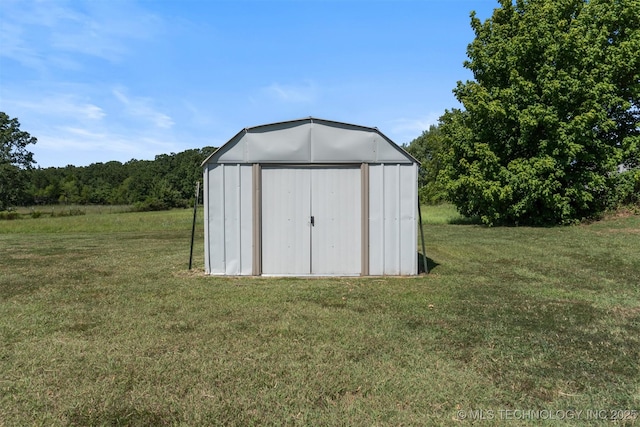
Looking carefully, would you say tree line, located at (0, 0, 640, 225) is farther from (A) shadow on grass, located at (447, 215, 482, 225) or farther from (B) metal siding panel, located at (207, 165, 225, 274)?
(B) metal siding panel, located at (207, 165, 225, 274)

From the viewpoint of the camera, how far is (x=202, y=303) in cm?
631

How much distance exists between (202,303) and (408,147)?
6351cm

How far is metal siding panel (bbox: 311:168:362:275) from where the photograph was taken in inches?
332

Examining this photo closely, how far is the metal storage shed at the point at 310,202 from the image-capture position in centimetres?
831

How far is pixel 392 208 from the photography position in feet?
27.4

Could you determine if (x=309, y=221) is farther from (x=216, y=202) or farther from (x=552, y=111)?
(x=552, y=111)

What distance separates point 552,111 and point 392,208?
15105mm

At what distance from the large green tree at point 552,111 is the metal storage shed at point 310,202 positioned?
45.9ft

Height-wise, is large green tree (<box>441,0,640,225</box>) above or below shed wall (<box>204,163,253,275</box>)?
above

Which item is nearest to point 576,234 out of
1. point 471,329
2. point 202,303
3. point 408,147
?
point 471,329

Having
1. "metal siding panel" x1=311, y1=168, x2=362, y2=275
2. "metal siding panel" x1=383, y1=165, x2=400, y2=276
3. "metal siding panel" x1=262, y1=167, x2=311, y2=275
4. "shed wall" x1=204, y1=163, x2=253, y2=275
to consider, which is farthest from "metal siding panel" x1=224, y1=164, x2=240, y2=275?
"metal siding panel" x1=383, y1=165, x2=400, y2=276

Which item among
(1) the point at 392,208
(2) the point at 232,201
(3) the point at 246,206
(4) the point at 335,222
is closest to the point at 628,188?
(1) the point at 392,208

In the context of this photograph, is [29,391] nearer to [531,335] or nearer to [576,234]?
[531,335]

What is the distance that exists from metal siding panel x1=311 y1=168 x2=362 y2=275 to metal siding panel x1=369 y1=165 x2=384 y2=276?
9.9 inches
